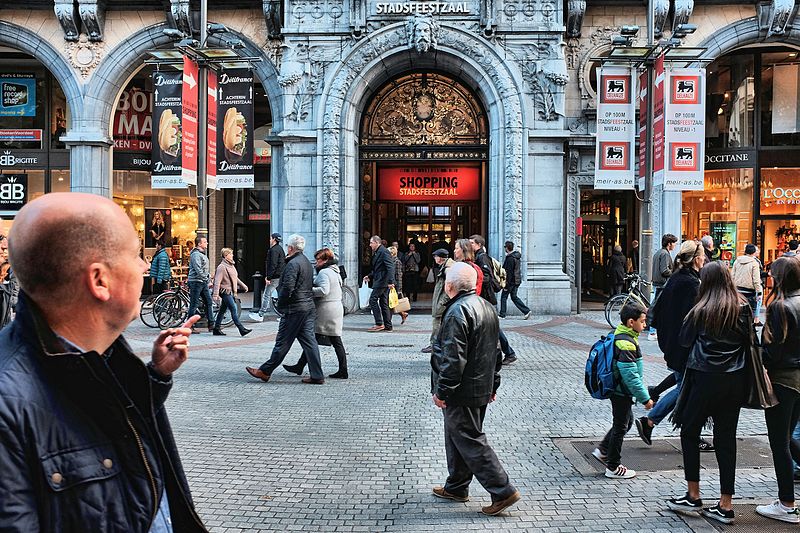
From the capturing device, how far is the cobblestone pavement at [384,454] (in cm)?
476

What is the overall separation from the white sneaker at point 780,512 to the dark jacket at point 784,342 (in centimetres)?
97

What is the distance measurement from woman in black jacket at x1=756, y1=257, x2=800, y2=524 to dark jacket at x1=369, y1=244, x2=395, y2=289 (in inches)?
393

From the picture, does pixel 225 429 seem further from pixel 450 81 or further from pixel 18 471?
pixel 450 81

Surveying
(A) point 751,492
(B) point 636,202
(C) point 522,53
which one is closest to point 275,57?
(C) point 522,53

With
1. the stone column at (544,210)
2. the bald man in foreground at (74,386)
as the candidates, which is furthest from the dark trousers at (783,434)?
the stone column at (544,210)

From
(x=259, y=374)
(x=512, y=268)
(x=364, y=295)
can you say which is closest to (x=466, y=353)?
(x=259, y=374)

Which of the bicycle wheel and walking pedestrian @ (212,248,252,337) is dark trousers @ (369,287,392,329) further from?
the bicycle wheel

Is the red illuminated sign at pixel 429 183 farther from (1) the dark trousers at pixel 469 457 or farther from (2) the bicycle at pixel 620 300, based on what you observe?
(1) the dark trousers at pixel 469 457

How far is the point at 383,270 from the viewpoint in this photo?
47.6 feet

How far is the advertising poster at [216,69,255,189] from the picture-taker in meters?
17.6

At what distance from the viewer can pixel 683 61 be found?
16562 millimetres

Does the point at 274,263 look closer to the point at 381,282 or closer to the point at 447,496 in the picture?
the point at 381,282

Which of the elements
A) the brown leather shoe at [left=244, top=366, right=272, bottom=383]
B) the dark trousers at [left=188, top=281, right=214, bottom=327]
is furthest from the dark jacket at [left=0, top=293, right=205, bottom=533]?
the dark trousers at [left=188, top=281, right=214, bottom=327]

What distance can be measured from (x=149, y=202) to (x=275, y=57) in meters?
7.16
